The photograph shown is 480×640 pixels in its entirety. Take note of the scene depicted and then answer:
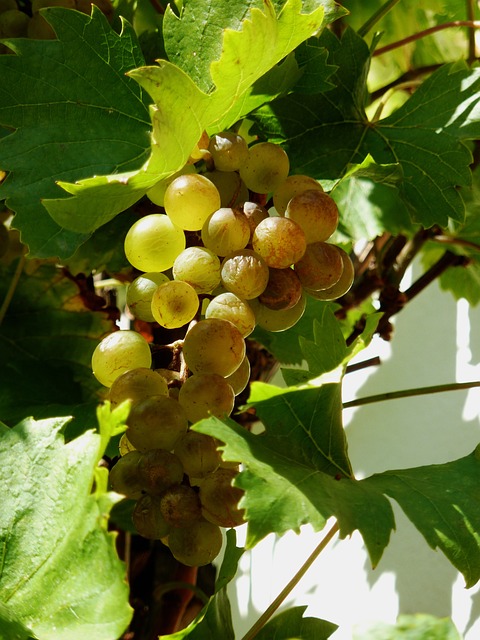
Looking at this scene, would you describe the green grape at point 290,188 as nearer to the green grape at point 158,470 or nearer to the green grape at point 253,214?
the green grape at point 253,214

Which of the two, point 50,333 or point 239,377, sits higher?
point 239,377

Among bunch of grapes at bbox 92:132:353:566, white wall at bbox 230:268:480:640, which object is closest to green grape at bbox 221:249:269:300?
bunch of grapes at bbox 92:132:353:566

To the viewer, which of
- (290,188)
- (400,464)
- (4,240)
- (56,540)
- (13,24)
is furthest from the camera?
(400,464)

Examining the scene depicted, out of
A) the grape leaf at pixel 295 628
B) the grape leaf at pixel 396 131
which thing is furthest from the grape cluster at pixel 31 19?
the grape leaf at pixel 295 628

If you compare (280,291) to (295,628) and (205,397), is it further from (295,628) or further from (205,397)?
(295,628)

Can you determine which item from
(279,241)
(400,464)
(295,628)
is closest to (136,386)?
(279,241)

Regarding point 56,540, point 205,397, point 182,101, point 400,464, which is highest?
point 182,101

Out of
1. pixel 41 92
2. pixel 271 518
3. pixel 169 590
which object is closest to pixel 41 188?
pixel 41 92

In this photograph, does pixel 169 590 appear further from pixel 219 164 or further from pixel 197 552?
pixel 219 164
